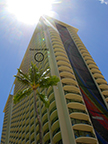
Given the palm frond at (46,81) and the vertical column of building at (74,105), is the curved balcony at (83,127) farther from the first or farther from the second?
the palm frond at (46,81)

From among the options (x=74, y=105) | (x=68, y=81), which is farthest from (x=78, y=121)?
(x=68, y=81)

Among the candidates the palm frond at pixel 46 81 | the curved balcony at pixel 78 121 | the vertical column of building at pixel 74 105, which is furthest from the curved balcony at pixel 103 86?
the palm frond at pixel 46 81

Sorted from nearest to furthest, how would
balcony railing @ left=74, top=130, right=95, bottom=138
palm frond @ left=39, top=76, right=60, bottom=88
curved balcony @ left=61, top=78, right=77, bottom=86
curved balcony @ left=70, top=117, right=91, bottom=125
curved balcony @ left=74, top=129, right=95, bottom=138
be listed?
palm frond @ left=39, top=76, right=60, bottom=88, balcony railing @ left=74, top=130, right=95, bottom=138, curved balcony @ left=74, top=129, right=95, bottom=138, curved balcony @ left=70, top=117, right=91, bottom=125, curved balcony @ left=61, top=78, right=77, bottom=86

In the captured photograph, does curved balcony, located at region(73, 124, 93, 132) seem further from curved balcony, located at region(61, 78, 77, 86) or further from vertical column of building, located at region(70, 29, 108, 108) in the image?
vertical column of building, located at region(70, 29, 108, 108)

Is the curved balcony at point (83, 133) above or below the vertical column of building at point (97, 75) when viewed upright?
below

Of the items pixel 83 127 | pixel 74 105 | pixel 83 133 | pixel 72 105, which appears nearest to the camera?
pixel 83 133

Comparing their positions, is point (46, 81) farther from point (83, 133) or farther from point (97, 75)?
point (97, 75)

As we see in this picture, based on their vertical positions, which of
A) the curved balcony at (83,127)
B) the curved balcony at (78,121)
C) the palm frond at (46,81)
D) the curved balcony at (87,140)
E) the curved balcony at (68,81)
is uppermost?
the curved balcony at (68,81)

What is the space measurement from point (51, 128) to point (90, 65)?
97.4ft

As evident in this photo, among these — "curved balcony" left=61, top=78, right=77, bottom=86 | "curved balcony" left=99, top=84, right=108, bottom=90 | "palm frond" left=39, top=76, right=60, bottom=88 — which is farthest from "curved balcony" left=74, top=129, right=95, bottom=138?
"curved balcony" left=99, top=84, right=108, bottom=90

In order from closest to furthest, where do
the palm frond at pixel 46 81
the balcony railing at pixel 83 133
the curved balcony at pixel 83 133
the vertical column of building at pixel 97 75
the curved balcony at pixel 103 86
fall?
1. the palm frond at pixel 46 81
2. the balcony railing at pixel 83 133
3. the curved balcony at pixel 83 133
4. the vertical column of building at pixel 97 75
5. the curved balcony at pixel 103 86

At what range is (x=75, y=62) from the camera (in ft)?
154

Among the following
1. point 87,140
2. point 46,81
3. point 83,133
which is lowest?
point 87,140

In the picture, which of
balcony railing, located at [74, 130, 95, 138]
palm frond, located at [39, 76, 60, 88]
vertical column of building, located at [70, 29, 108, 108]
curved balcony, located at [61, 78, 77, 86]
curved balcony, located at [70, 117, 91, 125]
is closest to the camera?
palm frond, located at [39, 76, 60, 88]
